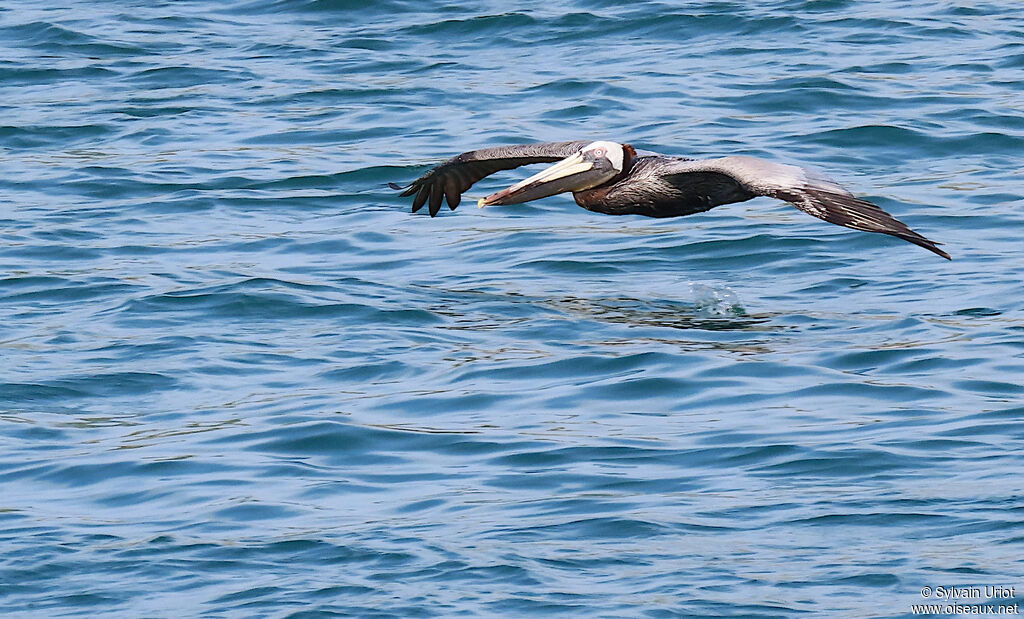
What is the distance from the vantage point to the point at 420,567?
279 inches

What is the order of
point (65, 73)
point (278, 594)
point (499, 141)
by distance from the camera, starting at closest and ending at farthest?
1. point (278, 594)
2. point (499, 141)
3. point (65, 73)

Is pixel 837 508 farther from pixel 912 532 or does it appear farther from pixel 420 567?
pixel 420 567

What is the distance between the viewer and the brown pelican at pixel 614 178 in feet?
34.7

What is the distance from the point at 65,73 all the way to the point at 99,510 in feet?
34.8

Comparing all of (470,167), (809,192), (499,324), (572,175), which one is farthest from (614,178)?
(809,192)

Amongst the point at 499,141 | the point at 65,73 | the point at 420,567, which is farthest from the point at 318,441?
the point at 65,73

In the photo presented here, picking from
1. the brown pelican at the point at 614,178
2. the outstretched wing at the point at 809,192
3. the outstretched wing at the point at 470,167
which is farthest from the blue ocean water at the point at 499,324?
the outstretched wing at the point at 809,192

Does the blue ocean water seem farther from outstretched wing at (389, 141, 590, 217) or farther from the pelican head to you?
the pelican head

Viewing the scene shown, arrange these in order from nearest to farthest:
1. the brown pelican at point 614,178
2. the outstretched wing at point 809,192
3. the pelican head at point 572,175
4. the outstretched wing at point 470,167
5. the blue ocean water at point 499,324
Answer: the blue ocean water at point 499,324
the outstretched wing at point 809,192
the brown pelican at point 614,178
the pelican head at point 572,175
the outstretched wing at point 470,167

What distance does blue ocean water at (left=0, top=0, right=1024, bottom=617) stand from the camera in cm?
720

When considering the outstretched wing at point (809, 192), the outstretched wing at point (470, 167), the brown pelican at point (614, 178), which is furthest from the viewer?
the outstretched wing at point (470, 167)

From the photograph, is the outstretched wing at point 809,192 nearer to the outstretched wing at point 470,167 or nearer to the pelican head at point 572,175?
the pelican head at point 572,175

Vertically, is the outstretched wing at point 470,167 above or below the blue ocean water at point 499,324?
above

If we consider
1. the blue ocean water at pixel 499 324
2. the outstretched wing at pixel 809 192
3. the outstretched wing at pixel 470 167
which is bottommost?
the blue ocean water at pixel 499 324
